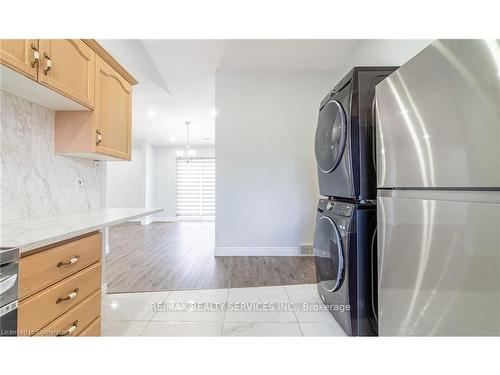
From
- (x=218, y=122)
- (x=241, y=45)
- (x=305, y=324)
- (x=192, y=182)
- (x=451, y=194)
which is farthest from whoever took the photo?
(x=192, y=182)

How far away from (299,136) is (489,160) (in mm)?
3107

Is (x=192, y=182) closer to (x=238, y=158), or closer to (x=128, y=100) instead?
(x=238, y=158)

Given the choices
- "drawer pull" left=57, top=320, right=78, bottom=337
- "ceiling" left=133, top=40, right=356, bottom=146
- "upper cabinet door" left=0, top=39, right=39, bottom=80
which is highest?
"ceiling" left=133, top=40, right=356, bottom=146

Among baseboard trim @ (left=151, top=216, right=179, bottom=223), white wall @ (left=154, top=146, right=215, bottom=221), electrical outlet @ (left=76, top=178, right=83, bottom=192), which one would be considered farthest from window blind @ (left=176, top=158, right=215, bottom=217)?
electrical outlet @ (left=76, top=178, right=83, bottom=192)

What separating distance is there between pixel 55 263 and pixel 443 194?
1.38 metres

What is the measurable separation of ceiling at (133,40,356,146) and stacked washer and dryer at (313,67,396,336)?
5.93ft

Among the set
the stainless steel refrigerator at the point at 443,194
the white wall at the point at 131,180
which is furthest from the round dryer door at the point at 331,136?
the white wall at the point at 131,180

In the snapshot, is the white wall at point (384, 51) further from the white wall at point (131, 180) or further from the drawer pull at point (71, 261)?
the white wall at point (131, 180)

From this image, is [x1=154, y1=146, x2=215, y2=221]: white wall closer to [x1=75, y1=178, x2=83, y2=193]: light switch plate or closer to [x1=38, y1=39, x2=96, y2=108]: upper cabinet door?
[x1=75, y1=178, x2=83, y2=193]: light switch plate

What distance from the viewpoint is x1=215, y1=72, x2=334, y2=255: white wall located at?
3.62m

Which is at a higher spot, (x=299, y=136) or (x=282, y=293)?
(x=299, y=136)

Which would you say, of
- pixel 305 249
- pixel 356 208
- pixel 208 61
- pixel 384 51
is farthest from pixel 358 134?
pixel 208 61
